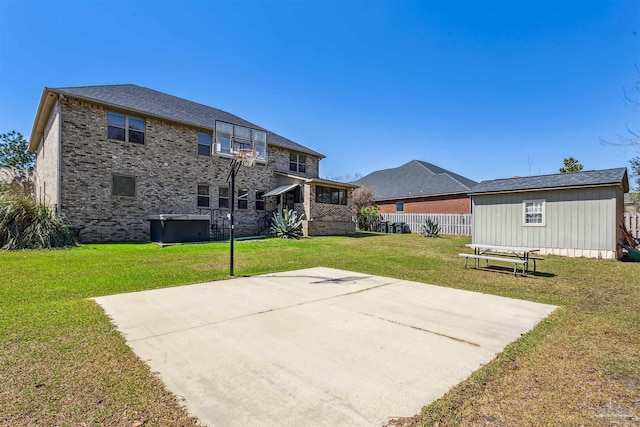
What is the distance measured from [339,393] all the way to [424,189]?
26.4 meters

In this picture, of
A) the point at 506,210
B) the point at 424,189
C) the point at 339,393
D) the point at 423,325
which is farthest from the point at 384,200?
the point at 339,393

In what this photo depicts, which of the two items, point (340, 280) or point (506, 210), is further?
point (506, 210)

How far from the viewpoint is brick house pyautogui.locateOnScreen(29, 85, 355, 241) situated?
542 inches

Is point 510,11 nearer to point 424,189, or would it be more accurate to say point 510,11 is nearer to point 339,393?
point 339,393

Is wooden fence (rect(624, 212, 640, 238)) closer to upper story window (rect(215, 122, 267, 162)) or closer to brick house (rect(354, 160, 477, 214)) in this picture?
brick house (rect(354, 160, 477, 214))

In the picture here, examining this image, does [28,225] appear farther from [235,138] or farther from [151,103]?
[151,103]

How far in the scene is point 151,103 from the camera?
17203mm

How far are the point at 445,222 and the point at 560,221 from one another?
10.3 meters

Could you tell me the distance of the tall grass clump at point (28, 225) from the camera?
1090 cm

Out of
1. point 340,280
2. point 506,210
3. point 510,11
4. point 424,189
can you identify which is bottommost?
point 340,280

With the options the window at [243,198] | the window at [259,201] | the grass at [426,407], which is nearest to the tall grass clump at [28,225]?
the grass at [426,407]

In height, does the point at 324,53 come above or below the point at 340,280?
above

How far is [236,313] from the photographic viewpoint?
4.49m

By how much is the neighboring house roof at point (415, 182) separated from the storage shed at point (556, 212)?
10.5 meters
